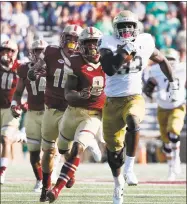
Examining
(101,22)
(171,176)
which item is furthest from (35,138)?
(101,22)

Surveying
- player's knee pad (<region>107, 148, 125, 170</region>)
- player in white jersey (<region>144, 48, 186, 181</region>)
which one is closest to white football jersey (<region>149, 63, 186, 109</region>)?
player in white jersey (<region>144, 48, 186, 181</region>)

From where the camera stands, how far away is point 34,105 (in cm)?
1044

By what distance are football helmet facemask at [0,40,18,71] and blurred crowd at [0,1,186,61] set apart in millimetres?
6068

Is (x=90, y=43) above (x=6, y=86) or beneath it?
above

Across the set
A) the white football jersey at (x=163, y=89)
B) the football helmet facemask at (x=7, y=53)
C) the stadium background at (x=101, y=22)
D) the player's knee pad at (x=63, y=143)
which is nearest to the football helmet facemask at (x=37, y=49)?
the football helmet facemask at (x=7, y=53)

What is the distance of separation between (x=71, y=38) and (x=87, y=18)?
33.0ft

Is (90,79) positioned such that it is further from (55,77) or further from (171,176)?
(171,176)

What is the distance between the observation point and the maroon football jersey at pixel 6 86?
11477mm

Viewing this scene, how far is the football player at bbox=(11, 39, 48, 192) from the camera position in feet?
33.7

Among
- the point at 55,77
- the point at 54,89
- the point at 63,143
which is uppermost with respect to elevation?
the point at 55,77

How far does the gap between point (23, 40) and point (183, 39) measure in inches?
135

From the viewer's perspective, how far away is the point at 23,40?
1784 centimetres

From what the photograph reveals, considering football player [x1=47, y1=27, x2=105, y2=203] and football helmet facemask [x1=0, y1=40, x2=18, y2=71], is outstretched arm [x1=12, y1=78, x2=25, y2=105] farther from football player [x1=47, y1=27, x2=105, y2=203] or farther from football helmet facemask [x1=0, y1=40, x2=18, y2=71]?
football player [x1=47, y1=27, x2=105, y2=203]

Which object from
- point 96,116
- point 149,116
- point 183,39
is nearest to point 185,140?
point 149,116
